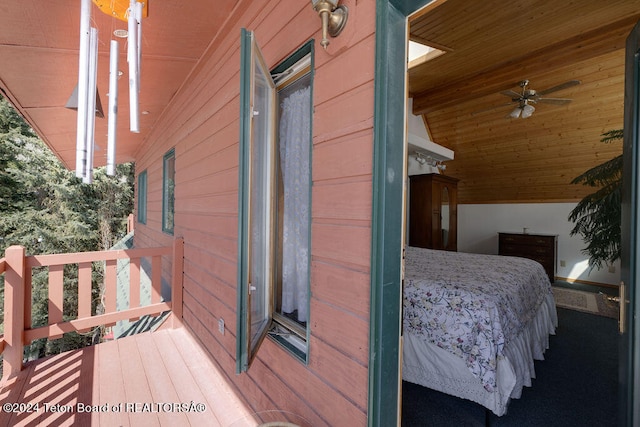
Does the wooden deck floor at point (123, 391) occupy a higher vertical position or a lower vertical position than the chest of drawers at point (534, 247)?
lower

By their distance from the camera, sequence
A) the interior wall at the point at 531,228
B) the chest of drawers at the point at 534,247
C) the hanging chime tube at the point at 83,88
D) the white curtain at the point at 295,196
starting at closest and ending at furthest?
the hanging chime tube at the point at 83,88
the white curtain at the point at 295,196
the chest of drawers at the point at 534,247
the interior wall at the point at 531,228

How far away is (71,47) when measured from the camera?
219cm

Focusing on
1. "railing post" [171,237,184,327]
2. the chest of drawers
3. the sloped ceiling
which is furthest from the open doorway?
"railing post" [171,237,184,327]

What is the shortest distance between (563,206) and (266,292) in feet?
23.4

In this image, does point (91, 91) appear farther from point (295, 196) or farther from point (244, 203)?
point (295, 196)

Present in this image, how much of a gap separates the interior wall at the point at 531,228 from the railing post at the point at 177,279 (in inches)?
250

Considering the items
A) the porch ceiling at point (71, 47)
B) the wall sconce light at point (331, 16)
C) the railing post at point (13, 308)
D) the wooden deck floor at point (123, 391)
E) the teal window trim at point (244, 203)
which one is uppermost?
the porch ceiling at point (71, 47)

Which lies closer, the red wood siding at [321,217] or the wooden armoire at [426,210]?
the red wood siding at [321,217]

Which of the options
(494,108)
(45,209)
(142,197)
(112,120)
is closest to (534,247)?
(494,108)

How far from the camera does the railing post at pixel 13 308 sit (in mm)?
2229

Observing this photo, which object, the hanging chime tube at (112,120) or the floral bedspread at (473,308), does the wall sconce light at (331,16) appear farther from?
the floral bedspread at (473,308)

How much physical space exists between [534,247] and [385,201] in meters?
6.46

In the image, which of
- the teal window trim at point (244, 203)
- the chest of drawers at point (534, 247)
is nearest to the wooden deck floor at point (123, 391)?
the teal window trim at point (244, 203)

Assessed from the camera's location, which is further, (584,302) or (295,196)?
(584,302)
